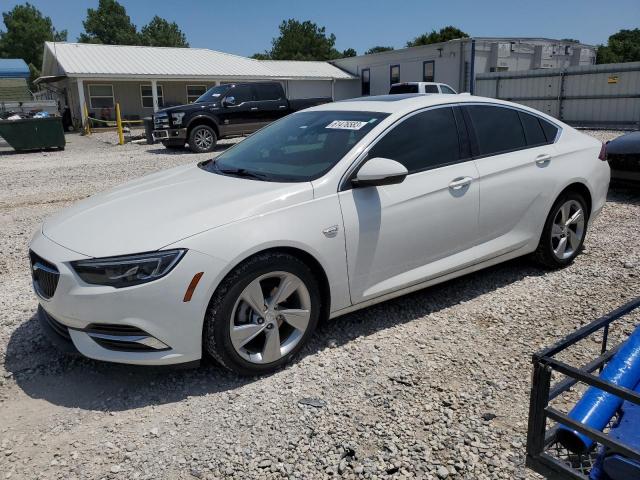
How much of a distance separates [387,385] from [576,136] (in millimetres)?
3234

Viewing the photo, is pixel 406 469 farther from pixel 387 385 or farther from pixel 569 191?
pixel 569 191

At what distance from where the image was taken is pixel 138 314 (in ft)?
9.20

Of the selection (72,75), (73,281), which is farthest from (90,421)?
(72,75)

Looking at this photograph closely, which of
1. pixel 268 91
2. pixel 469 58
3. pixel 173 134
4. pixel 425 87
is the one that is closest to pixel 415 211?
pixel 173 134

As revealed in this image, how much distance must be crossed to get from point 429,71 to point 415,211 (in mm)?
28799

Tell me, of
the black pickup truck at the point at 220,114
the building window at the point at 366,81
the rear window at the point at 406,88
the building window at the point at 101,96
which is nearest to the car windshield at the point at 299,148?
the black pickup truck at the point at 220,114

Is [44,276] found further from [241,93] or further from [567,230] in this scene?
[241,93]

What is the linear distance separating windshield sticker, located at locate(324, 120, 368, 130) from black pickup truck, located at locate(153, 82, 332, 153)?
39.1ft

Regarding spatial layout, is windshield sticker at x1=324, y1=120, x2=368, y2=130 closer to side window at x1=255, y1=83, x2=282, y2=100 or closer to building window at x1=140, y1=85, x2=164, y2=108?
side window at x1=255, y1=83, x2=282, y2=100

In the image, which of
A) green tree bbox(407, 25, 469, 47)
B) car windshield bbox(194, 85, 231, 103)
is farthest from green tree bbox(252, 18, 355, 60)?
car windshield bbox(194, 85, 231, 103)

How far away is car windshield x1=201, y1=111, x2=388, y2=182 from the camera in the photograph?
3.58 metres

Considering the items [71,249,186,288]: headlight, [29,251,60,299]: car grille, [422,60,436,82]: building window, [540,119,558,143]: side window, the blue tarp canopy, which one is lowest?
[29,251,60,299]: car grille

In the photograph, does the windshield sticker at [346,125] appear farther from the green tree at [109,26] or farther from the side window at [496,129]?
the green tree at [109,26]

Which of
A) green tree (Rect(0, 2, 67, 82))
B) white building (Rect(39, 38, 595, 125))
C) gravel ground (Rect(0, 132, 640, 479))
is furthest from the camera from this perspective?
green tree (Rect(0, 2, 67, 82))
